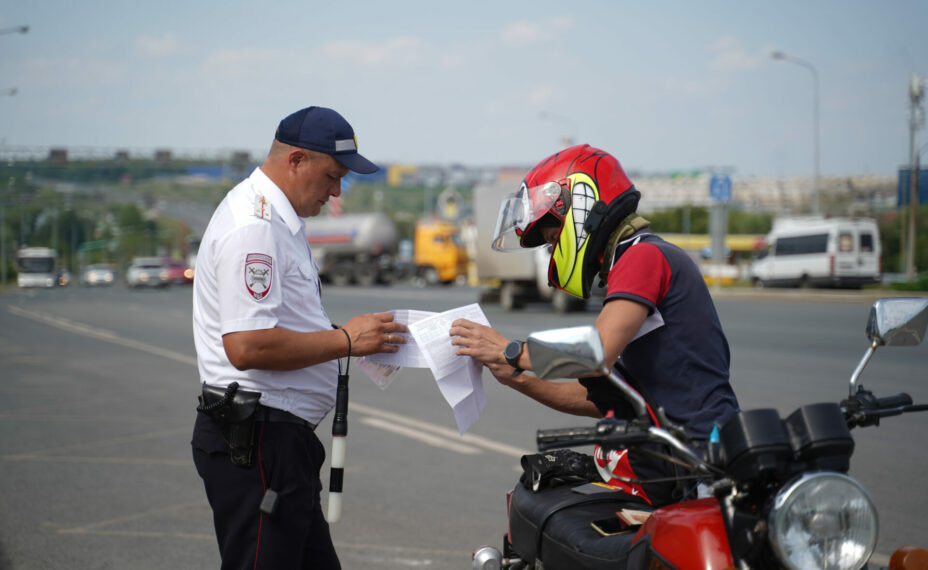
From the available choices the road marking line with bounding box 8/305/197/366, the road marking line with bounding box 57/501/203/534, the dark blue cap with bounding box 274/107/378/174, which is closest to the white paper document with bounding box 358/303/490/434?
the dark blue cap with bounding box 274/107/378/174

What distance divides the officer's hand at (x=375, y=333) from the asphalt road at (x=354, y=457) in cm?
215

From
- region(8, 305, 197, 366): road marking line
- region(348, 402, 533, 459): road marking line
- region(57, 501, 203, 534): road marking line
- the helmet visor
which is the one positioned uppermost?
the helmet visor

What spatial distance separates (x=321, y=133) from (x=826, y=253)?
35409 millimetres

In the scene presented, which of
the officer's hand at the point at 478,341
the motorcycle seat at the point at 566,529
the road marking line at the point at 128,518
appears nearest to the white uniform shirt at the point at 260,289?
the officer's hand at the point at 478,341

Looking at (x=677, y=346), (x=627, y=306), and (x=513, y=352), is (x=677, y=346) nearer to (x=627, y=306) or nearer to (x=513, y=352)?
(x=627, y=306)

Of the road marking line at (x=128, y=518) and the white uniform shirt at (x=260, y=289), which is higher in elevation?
the white uniform shirt at (x=260, y=289)

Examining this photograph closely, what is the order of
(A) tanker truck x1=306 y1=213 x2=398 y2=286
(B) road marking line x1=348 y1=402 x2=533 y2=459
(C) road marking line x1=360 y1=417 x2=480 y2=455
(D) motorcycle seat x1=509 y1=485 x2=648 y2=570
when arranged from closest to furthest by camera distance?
(D) motorcycle seat x1=509 y1=485 x2=648 y2=570 < (B) road marking line x1=348 y1=402 x2=533 y2=459 < (C) road marking line x1=360 y1=417 x2=480 y2=455 < (A) tanker truck x1=306 y1=213 x2=398 y2=286

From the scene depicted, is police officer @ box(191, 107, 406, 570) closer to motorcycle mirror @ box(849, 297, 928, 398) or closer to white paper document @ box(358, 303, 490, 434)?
white paper document @ box(358, 303, 490, 434)

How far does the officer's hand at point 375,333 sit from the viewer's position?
2771mm

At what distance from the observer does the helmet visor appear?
2.60 m

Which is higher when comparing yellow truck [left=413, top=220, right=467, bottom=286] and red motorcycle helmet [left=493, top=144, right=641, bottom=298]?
red motorcycle helmet [left=493, top=144, right=641, bottom=298]

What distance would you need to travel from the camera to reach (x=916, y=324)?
2395mm

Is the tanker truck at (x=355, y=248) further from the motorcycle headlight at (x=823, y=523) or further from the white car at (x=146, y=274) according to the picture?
the motorcycle headlight at (x=823, y=523)

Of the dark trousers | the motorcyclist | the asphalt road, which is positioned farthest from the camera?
the asphalt road
